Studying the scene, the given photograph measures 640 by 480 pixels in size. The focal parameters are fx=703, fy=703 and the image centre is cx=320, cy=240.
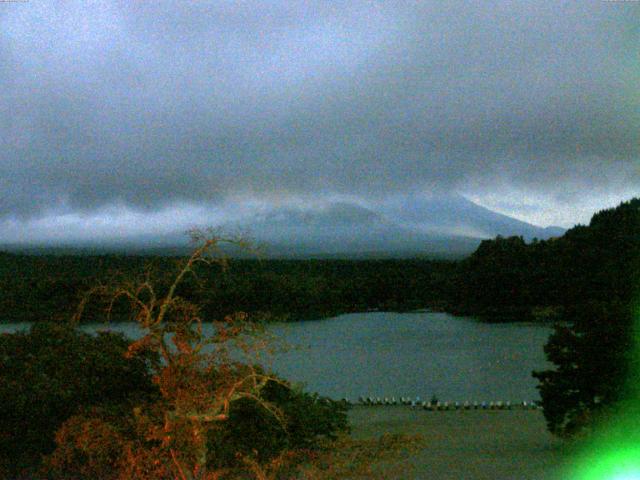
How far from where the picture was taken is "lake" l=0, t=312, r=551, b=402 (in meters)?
21.6

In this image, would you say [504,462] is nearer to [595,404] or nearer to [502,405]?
[595,404]

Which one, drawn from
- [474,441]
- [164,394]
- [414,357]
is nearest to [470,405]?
[474,441]

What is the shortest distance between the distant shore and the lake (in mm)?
2432

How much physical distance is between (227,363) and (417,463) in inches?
A: 196

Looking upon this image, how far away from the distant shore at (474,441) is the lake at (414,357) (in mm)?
2432

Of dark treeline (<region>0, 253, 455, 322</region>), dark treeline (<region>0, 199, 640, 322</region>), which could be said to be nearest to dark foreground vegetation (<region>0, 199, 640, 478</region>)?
dark treeline (<region>0, 253, 455, 322</region>)

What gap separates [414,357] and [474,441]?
46.6 ft

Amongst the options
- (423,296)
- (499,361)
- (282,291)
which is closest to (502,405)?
(499,361)

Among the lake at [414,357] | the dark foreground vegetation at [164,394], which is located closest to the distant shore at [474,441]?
the dark foreground vegetation at [164,394]

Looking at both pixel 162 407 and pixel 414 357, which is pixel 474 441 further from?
pixel 414 357

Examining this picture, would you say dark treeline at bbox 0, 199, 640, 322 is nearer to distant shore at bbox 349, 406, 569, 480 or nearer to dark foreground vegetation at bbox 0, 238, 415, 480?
distant shore at bbox 349, 406, 569, 480

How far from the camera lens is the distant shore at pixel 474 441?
1016 cm

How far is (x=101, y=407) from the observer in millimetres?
9047

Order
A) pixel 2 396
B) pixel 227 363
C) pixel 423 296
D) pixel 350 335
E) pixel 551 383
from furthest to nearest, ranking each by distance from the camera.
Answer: pixel 423 296 → pixel 350 335 → pixel 551 383 → pixel 2 396 → pixel 227 363
